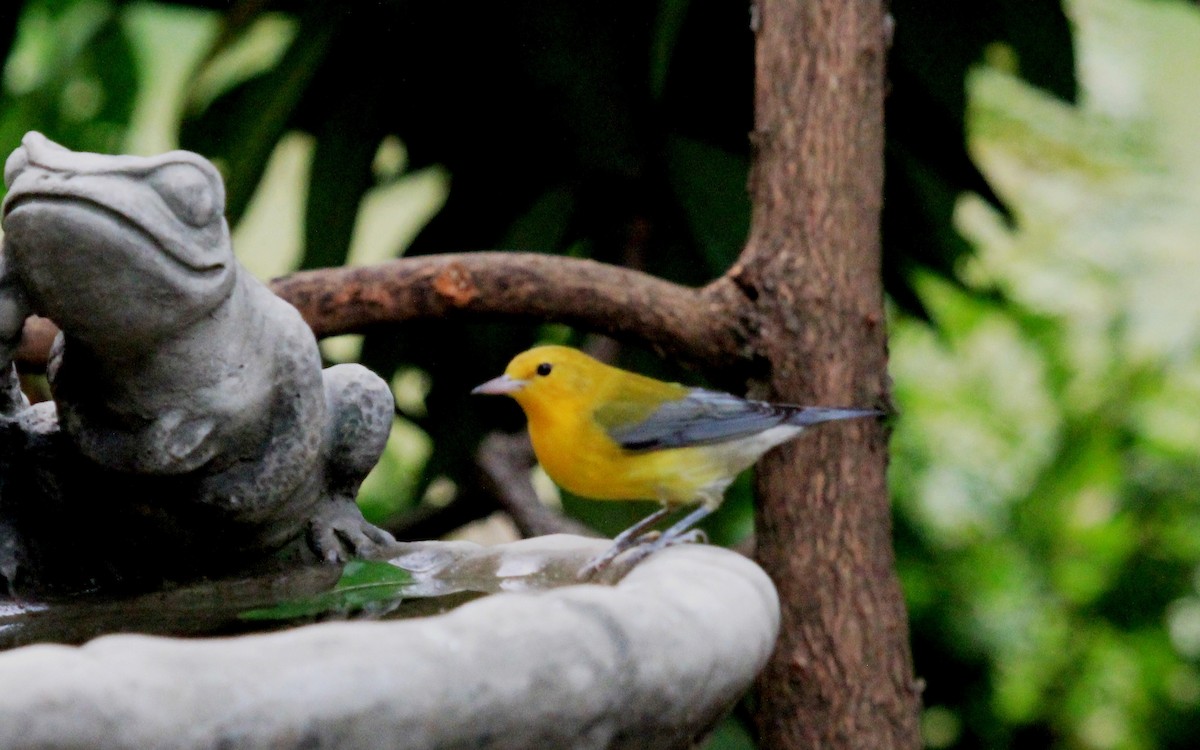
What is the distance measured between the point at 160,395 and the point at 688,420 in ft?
2.83

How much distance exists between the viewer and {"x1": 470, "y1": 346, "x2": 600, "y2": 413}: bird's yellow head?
2.16m

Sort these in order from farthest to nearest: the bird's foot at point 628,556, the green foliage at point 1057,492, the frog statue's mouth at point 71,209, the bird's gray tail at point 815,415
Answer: the green foliage at point 1057,492 < the bird's gray tail at point 815,415 < the bird's foot at point 628,556 < the frog statue's mouth at point 71,209

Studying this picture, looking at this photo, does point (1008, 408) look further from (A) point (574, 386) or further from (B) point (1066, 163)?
(A) point (574, 386)

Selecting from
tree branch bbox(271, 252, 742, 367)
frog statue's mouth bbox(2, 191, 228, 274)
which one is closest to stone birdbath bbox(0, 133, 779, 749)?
frog statue's mouth bbox(2, 191, 228, 274)

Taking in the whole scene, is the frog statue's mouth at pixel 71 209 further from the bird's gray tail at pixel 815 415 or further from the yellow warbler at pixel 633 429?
the bird's gray tail at pixel 815 415

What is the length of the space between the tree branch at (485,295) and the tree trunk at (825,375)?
0.20 metres

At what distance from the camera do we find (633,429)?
2113mm

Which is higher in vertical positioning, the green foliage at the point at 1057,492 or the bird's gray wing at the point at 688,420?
the bird's gray wing at the point at 688,420

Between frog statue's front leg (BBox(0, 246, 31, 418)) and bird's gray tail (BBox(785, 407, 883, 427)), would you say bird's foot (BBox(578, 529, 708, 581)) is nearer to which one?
bird's gray tail (BBox(785, 407, 883, 427))

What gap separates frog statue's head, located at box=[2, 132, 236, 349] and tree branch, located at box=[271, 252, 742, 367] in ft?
3.32

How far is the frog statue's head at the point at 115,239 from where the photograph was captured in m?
1.29

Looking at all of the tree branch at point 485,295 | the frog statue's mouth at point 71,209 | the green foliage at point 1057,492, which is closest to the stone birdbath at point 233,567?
the frog statue's mouth at point 71,209

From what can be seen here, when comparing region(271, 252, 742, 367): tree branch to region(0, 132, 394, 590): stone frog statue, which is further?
region(271, 252, 742, 367): tree branch

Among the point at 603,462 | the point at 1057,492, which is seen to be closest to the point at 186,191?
the point at 603,462
